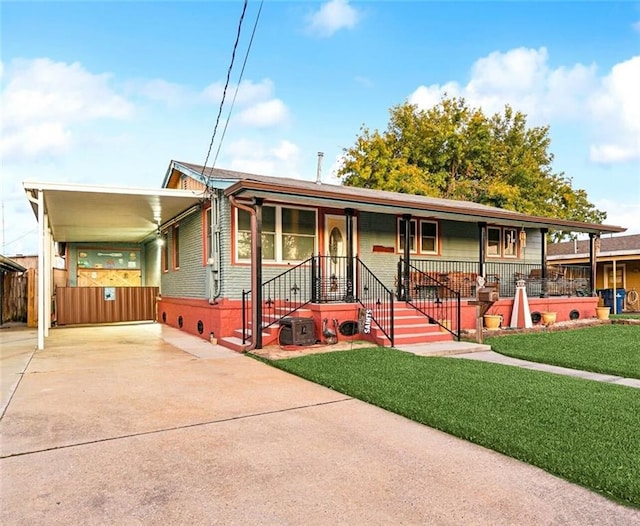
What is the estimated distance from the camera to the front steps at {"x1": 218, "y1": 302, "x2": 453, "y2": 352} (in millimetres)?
8617

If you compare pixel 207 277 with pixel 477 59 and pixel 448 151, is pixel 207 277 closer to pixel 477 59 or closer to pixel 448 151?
pixel 477 59

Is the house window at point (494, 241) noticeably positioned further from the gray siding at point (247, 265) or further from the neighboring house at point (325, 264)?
the gray siding at point (247, 265)

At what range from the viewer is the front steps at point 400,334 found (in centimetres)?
862

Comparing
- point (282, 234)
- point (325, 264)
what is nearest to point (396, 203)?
point (325, 264)

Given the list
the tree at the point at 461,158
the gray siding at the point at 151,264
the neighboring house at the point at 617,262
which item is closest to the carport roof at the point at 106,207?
the gray siding at the point at 151,264

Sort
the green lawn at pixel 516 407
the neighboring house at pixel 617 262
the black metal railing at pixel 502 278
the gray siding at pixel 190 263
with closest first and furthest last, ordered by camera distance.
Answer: the green lawn at pixel 516 407
the gray siding at pixel 190 263
the black metal railing at pixel 502 278
the neighboring house at pixel 617 262

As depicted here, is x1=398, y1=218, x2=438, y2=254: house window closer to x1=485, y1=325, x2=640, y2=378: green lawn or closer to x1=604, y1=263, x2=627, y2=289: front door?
x1=485, y1=325, x2=640, y2=378: green lawn

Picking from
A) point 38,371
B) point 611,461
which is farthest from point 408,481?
point 38,371

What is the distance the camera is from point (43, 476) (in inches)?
121

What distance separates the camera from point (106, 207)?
1081 centimetres

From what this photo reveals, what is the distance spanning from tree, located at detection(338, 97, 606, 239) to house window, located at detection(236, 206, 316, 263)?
55.7 feet

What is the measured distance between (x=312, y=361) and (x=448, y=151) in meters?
25.0

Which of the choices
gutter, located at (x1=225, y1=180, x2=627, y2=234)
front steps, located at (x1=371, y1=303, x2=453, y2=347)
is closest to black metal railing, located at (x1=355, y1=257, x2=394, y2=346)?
front steps, located at (x1=371, y1=303, x2=453, y2=347)

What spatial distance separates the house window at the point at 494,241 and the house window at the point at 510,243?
206 millimetres
